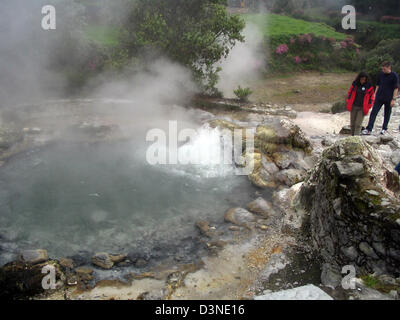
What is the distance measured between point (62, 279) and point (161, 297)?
120cm

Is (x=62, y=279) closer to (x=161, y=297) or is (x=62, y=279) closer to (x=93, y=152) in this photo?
(x=161, y=297)

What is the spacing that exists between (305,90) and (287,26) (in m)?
6.43

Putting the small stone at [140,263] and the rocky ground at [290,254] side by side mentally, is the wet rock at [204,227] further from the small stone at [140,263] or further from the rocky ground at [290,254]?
the small stone at [140,263]

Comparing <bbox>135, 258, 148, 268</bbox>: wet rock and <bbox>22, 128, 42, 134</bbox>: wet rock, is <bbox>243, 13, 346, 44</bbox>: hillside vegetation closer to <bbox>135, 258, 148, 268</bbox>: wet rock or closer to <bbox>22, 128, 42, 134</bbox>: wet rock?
<bbox>22, 128, 42, 134</bbox>: wet rock

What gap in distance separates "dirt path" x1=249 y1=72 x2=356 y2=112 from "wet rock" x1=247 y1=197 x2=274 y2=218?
18.7ft

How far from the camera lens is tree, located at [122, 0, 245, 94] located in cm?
→ 945

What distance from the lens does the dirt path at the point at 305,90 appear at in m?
11.1

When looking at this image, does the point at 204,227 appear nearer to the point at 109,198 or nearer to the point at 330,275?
the point at 109,198

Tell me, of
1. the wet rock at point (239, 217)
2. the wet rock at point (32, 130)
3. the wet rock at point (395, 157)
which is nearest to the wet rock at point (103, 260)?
the wet rock at point (239, 217)

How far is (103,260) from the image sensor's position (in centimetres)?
425

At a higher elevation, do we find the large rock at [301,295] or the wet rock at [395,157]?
the wet rock at [395,157]

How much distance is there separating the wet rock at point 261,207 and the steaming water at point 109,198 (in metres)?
0.28

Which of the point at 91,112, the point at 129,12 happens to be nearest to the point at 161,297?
the point at 91,112
